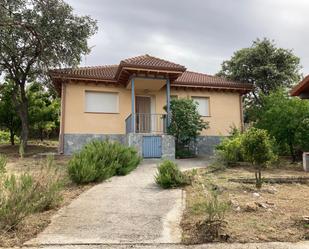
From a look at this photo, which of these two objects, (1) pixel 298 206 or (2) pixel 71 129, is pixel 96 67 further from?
(1) pixel 298 206

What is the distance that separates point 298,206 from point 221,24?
6.64 m

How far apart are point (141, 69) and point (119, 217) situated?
10328 millimetres

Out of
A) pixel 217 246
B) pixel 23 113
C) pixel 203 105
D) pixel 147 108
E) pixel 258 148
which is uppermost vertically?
pixel 203 105

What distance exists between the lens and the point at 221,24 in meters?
11.4

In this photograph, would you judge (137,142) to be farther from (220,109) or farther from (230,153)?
(220,109)

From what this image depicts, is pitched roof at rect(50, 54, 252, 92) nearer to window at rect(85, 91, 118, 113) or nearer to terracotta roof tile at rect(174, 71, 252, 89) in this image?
terracotta roof tile at rect(174, 71, 252, 89)

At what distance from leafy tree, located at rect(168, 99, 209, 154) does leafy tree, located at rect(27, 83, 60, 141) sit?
8.62 m

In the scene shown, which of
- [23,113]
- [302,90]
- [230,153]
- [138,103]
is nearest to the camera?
[302,90]

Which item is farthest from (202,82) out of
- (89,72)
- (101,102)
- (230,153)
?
(230,153)

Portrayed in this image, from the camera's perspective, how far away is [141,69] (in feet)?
52.2

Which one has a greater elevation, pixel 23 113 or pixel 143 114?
pixel 23 113

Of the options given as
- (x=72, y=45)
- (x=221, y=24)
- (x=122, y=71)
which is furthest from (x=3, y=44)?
(x=221, y=24)

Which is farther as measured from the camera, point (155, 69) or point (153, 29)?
point (155, 69)

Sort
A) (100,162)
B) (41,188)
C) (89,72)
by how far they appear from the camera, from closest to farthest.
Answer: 1. (41,188)
2. (100,162)
3. (89,72)
